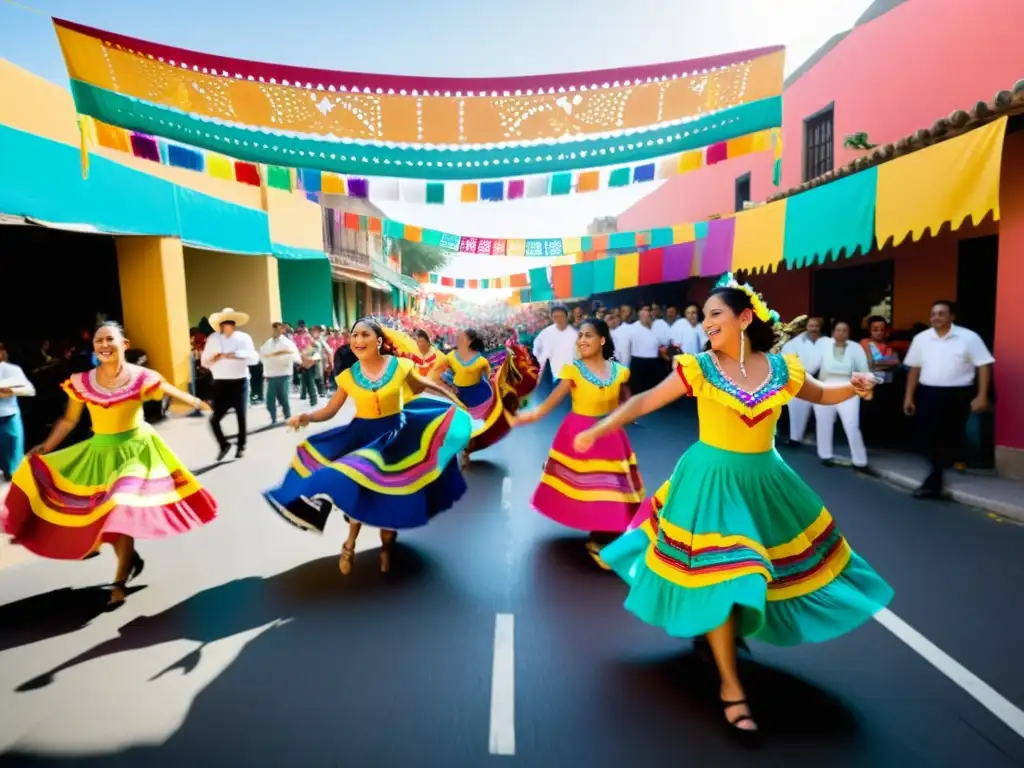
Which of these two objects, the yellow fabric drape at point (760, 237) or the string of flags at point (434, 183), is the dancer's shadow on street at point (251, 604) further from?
the yellow fabric drape at point (760, 237)

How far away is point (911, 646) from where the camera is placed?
3455 millimetres

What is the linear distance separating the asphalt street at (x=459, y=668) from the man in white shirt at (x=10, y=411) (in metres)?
2.37

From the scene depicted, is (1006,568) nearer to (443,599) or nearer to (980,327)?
(443,599)

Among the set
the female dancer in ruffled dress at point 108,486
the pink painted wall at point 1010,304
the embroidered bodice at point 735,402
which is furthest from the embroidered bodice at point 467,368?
the pink painted wall at point 1010,304

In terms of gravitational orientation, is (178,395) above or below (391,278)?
below

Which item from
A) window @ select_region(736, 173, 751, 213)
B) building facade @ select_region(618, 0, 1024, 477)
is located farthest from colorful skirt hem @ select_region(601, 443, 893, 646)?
window @ select_region(736, 173, 751, 213)

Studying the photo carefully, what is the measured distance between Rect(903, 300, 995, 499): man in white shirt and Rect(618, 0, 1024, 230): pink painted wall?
463 cm

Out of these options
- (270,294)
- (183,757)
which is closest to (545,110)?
(183,757)

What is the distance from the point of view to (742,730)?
2.75 meters

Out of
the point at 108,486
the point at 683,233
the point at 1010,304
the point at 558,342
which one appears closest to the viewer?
the point at 108,486

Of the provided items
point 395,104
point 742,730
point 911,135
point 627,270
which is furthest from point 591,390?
point 627,270

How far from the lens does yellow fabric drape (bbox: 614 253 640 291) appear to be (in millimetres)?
15477

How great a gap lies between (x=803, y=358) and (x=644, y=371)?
446 centimetres

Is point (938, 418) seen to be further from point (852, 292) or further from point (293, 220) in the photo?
point (293, 220)
